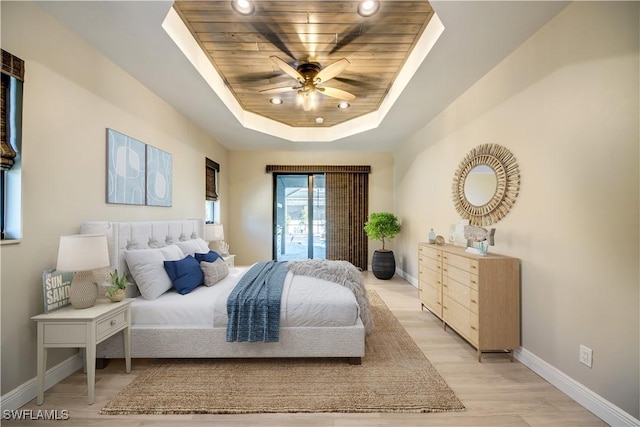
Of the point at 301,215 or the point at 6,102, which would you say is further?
the point at 301,215

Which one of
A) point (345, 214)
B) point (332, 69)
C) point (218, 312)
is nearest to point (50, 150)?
point (218, 312)

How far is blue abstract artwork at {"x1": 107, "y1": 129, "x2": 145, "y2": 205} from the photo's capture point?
264cm

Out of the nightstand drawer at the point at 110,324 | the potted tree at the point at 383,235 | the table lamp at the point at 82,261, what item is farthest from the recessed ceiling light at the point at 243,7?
the potted tree at the point at 383,235

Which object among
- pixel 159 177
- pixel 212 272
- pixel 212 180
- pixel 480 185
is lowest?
pixel 212 272

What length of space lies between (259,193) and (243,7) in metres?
4.30

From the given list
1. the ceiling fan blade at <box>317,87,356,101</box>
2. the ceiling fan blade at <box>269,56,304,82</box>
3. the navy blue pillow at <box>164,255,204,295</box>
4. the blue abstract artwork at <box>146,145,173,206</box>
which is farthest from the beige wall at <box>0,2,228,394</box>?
the ceiling fan blade at <box>317,87,356,101</box>

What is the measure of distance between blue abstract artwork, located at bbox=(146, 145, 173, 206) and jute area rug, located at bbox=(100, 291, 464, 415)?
5.91ft

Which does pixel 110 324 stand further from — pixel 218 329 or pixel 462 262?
pixel 462 262

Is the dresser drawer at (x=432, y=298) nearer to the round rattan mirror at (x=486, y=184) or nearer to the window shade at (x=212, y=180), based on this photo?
the round rattan mirror at (x=486, y=184)

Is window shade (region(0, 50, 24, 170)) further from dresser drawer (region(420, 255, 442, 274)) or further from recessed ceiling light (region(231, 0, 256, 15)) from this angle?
dresser drawer (region(420, 255, 442, 274))

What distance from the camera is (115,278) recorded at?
219 centimetres

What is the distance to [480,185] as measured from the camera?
3.04 meters

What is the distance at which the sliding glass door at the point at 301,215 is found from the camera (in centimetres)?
644

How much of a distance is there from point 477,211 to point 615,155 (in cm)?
138
